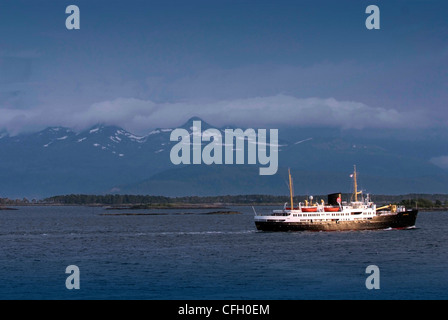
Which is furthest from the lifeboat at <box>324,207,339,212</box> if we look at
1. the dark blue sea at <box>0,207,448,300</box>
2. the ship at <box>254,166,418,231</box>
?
the dark blue sea at <box>0,207,448,300</box>

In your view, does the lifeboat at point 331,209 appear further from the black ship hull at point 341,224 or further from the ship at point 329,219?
the black ship hull at point 341,224

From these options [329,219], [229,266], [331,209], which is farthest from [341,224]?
[229,266]

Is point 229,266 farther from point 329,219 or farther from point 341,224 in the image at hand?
point 341,224

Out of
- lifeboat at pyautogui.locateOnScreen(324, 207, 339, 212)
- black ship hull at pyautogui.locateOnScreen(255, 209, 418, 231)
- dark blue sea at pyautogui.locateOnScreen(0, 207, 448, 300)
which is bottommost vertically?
dark blue sea at pyautogui.locateOnScreen(0, 207, 448, 300)

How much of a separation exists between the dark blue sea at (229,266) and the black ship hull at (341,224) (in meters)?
4.23

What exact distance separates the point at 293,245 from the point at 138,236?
36.1 meters

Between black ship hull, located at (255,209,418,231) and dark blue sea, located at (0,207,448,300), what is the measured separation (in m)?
4.23

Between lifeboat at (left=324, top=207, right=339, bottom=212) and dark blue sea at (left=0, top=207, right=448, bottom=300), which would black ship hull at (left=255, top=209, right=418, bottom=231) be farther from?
dark blue sea at (left=0, top=207, right=448, bottom=300)

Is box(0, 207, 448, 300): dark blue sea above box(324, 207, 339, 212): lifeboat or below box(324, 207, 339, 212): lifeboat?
below

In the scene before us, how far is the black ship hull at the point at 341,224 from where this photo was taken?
122 m

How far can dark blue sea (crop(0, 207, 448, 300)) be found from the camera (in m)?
Result: 57.9

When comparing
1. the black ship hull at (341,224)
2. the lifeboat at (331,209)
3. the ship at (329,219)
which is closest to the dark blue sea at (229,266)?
the black ship hull at (341,224)

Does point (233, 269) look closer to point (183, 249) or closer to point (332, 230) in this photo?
point (183, 249)
